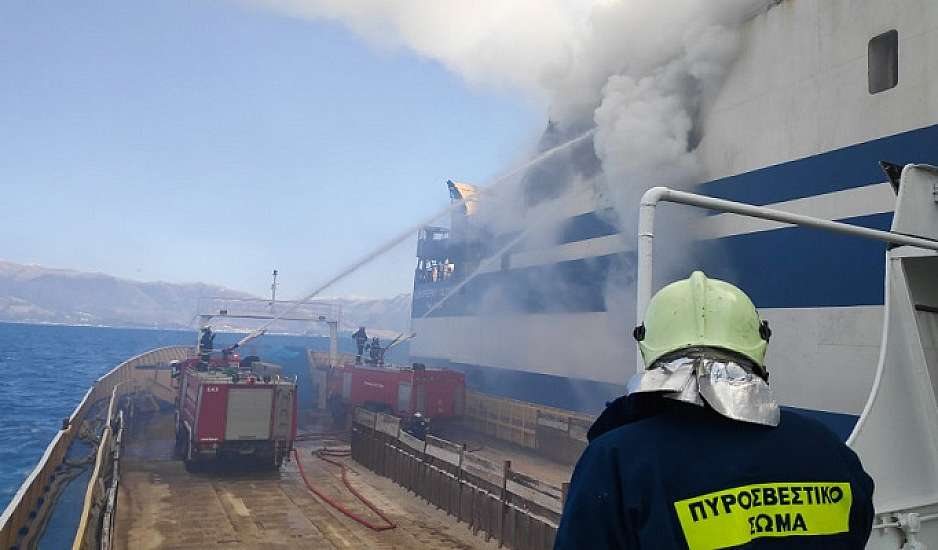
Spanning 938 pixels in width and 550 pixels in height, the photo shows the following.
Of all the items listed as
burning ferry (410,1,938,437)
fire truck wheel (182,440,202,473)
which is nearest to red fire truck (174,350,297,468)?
fire truck wheel (182,440,202,473)

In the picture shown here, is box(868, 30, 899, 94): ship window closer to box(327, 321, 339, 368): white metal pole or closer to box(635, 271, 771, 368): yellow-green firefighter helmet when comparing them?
box(635, 271, 771, 368): yellow-green firefighter helmet

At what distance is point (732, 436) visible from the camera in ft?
4.75

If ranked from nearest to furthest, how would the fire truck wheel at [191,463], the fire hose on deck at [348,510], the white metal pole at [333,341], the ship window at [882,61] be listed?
the fire hose on deck at [348,510], the ship window at [882,61], the fire truck wheel at [191,463], the white metal pole at [333,341]

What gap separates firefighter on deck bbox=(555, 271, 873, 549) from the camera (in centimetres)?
139

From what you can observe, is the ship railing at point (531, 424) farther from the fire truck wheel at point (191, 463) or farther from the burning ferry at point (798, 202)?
the fire truck wheel at point (191, 463)

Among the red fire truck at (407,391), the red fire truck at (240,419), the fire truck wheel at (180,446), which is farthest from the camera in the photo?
the red fire truck at (407,391)

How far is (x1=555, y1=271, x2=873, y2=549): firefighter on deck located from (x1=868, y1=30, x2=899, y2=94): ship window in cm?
1210

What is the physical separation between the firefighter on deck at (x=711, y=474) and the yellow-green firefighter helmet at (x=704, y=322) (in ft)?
0.10

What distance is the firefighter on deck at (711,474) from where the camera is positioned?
139 cm

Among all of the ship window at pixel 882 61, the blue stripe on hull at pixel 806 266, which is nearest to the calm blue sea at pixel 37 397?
the blue stripe on hull at pixel 806 266

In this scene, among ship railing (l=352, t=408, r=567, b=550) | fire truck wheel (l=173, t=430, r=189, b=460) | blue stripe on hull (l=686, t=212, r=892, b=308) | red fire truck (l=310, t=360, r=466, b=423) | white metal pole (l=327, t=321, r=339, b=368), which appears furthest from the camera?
white metal pole (l=327, t=321, r=339, b=368)

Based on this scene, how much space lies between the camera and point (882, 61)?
1126cm

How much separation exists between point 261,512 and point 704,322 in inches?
460

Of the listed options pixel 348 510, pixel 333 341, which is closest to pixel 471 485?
pixel 348 510
